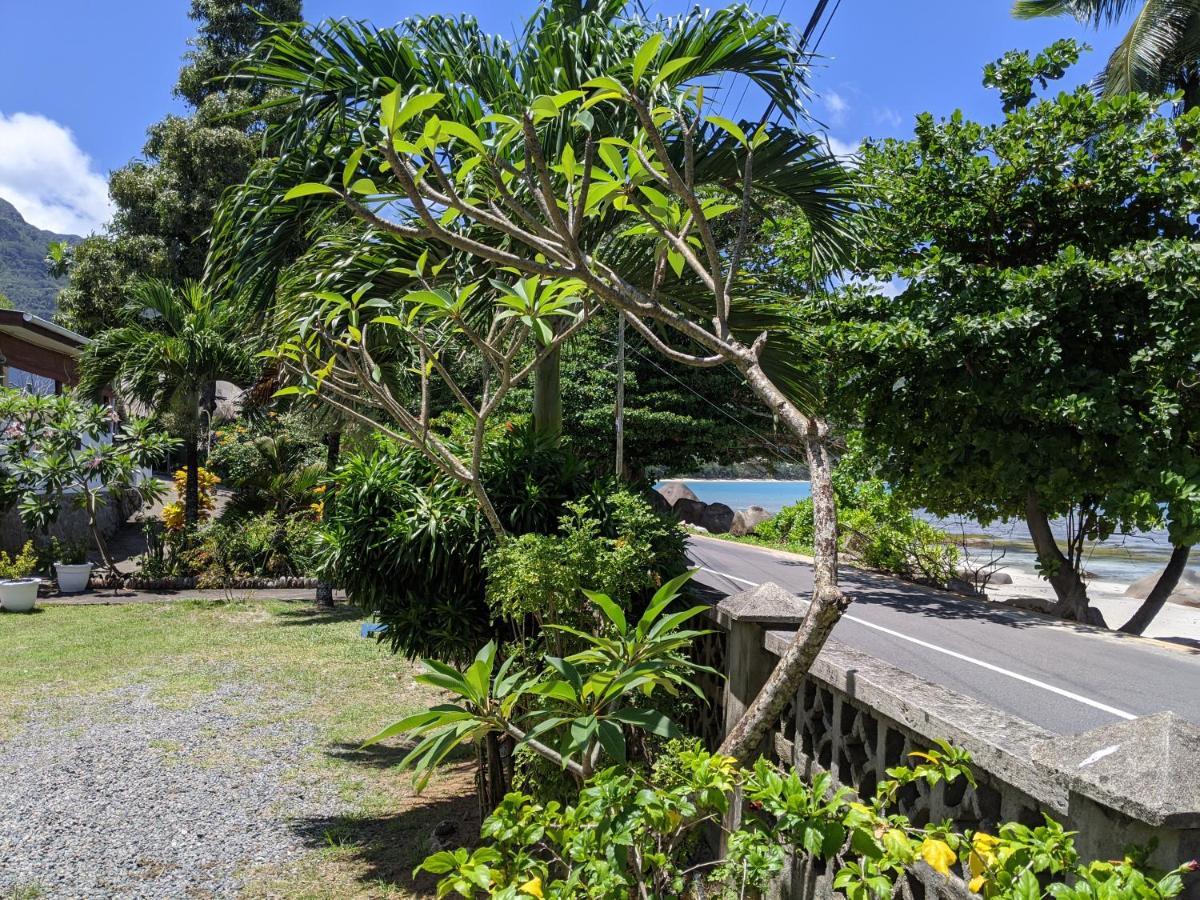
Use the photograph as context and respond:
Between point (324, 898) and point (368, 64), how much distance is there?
15.0ft

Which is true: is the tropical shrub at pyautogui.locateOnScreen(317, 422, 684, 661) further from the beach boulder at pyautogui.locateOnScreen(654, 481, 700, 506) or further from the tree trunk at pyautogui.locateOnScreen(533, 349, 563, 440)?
the beach boulder at pyautogui.locateOnScreen(654, 481, 700, 506)

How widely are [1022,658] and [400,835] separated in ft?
22.9

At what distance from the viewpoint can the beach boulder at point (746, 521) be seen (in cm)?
3200

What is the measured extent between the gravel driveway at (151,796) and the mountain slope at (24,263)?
433 ft

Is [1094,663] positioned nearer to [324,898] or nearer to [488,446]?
[488,446]

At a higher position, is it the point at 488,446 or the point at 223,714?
the point at 488,446

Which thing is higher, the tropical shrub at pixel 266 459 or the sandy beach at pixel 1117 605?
the tropical shrub at pixel 266 459

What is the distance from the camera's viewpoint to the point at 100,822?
5.65 m

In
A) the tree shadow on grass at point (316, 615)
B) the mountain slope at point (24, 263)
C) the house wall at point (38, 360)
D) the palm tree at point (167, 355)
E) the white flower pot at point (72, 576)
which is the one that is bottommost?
the tree shadow on grass at point (316, 615)

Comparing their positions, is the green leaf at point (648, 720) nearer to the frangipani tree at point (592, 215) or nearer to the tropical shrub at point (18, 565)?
the frangipani tree at point (592, 215)

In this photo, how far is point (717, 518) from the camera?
34375 millimetres

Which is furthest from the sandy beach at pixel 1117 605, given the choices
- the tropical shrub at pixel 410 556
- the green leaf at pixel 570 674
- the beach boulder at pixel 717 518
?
the green leaf at pixel 570 674

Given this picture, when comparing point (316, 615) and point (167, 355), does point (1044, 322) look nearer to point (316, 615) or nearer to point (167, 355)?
point (316, 615)

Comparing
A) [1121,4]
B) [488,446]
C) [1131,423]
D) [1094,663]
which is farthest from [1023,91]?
[488,446]
